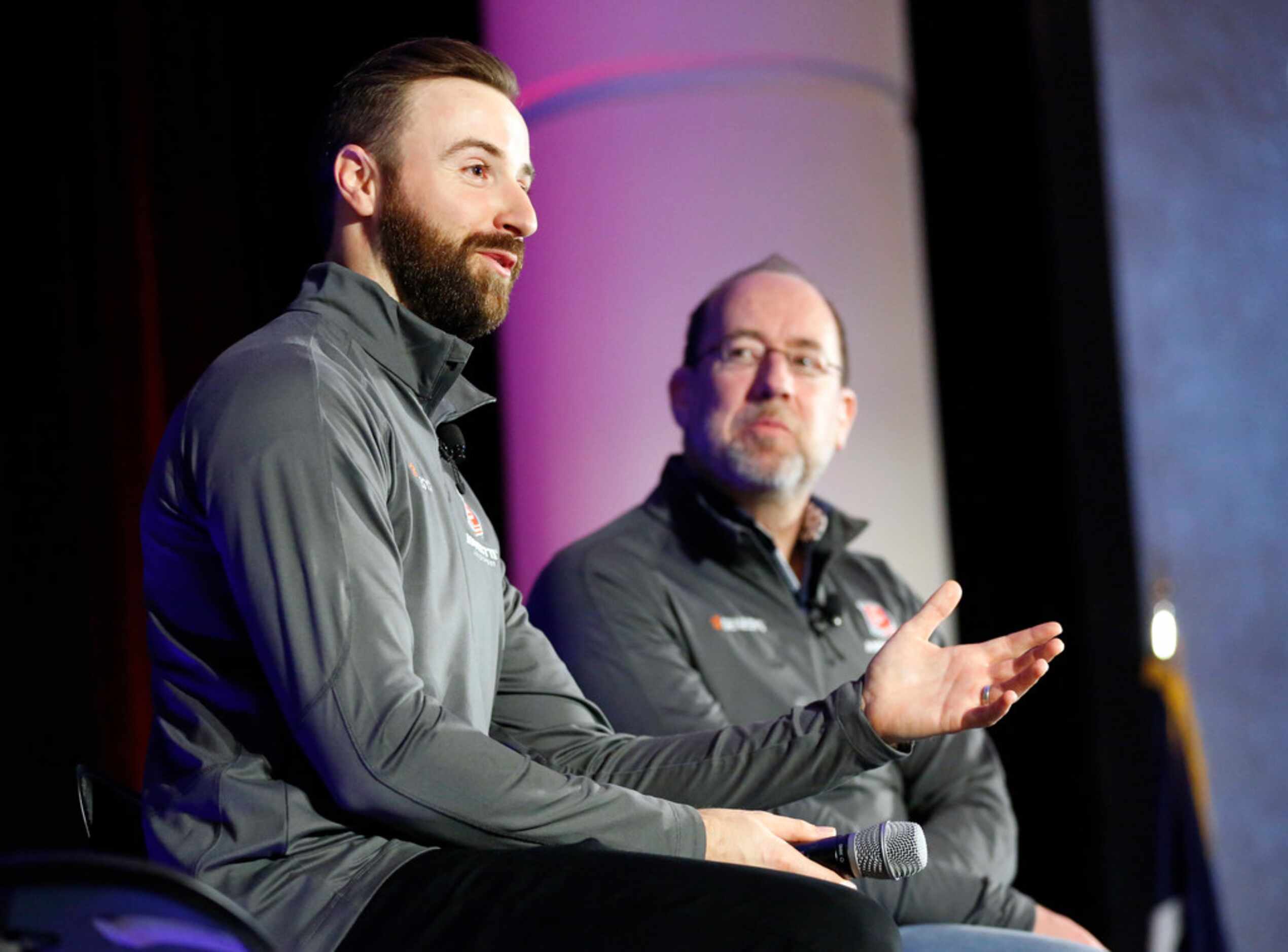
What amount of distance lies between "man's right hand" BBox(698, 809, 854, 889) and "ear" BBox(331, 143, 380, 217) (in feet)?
2.57

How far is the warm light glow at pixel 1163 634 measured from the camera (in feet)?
11.3

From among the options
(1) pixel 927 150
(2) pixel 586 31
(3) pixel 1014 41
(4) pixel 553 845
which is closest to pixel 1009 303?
(1) pixel 927 150

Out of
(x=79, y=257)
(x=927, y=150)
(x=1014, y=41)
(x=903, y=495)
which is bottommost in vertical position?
(x=903, y=495)

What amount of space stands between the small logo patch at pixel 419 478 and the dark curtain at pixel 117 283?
1008 mm

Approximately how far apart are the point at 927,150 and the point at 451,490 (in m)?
2.36

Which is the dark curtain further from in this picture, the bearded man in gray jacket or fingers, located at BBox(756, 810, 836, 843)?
fingers, located at BBox(756, 810, 836, 843)

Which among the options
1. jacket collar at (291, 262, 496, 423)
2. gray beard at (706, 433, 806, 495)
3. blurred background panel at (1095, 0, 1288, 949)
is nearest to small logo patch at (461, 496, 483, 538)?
jacket collar at (291, 262, 496, 423)

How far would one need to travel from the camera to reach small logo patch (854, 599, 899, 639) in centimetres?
239

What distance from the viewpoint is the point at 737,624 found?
2256mm

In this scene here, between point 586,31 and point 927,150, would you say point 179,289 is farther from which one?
point 927,150

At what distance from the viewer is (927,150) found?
139 inches

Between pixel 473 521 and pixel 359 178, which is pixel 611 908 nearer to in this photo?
pixel 473 521

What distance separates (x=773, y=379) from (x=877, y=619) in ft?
1.49

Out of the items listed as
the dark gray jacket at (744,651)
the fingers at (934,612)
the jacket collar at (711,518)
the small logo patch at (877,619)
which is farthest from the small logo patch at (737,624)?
the fingers at (934,612)
